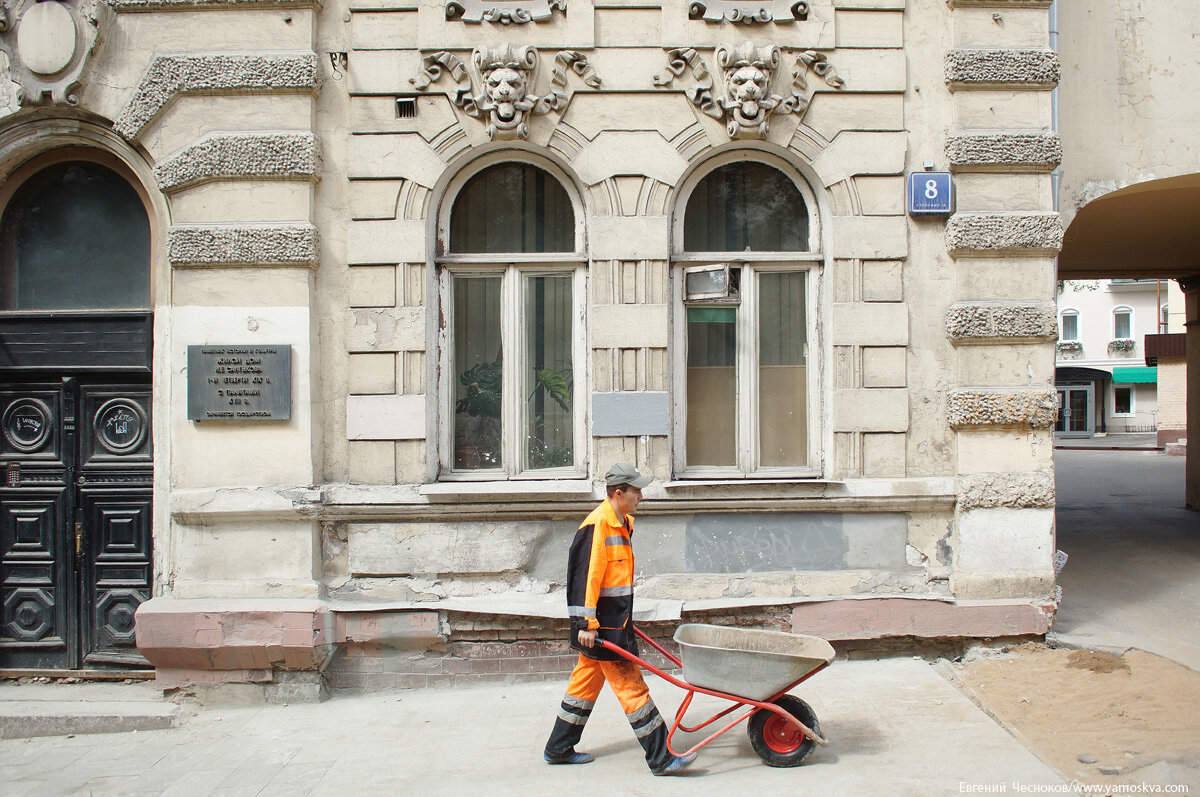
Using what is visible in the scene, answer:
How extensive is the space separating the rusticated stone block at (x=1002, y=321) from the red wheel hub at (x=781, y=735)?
10.5ft

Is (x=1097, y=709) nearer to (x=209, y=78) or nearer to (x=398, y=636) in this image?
(x=398, y=636)

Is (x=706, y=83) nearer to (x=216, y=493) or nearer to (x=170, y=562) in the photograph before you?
(x=216, y=493)

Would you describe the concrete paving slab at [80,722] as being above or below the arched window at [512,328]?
below

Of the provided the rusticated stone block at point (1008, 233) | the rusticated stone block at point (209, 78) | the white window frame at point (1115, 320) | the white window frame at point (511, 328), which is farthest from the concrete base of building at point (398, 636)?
the white window frame at point (1115, 320)

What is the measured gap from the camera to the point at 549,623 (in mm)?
5883

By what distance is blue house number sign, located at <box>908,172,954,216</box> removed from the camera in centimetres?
596

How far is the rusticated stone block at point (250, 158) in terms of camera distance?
5.81 meters

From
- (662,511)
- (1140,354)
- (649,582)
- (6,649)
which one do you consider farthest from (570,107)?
(1140,354)

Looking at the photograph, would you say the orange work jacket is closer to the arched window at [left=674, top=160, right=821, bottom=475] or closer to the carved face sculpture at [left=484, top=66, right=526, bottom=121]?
the arched window at [left=674, top=160, right=821, bottom=475]

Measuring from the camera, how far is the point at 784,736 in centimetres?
436

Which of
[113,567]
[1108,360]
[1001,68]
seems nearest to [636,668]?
[113,567]

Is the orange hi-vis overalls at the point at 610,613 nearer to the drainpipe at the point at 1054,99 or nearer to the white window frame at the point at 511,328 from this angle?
the white window frame at the point at 511,328

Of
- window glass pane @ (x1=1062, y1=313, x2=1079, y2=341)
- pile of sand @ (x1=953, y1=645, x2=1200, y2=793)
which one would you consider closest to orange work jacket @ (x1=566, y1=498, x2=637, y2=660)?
pile of sand @ (x1=953, y1=645, x2=1200, y2=793)

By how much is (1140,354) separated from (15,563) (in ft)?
157
